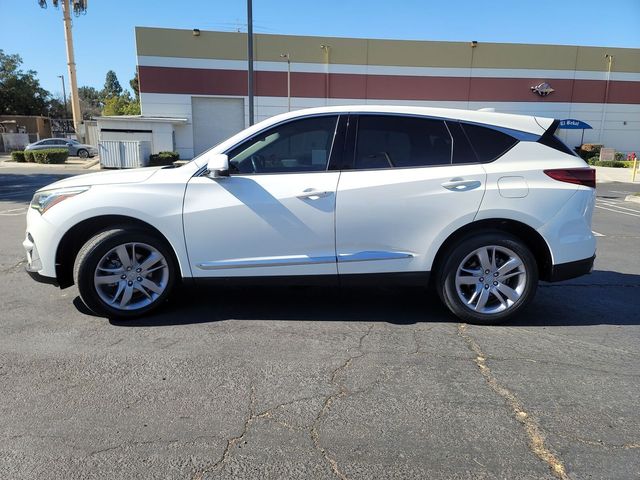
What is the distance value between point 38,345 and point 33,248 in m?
0.92

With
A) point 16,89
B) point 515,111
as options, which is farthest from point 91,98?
point 515,111

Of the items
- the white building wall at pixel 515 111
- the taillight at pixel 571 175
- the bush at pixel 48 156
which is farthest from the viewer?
the white building wall at pixel 515 111

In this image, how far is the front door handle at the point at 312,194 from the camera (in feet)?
13.2

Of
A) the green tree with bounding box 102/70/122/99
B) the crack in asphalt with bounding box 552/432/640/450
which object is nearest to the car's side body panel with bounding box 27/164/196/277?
the crack in asphalt with bounding box 552/432/640/450

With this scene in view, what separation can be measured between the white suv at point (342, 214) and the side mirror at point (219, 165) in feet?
0.06

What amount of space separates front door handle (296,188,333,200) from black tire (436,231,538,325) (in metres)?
1.19

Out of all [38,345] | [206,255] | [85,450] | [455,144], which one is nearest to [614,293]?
[455,144]

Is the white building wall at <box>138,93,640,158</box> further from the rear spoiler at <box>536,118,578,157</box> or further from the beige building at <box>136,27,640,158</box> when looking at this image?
the rear spoiler at <box>536,118,578,157</box>

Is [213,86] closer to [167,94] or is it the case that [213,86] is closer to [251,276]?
[167,94]

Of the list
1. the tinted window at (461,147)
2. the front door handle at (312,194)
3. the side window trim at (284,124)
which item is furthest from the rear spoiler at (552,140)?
the front door handle at (312,194)

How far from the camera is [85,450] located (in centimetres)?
252

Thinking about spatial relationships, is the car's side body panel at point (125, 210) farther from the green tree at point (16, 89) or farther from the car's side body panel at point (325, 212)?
the green tree at point (16, 89)

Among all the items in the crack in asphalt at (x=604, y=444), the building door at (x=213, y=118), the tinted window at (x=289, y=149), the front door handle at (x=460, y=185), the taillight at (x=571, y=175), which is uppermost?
the building door at (x=213, y=118)

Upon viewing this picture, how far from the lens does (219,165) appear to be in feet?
12.8
